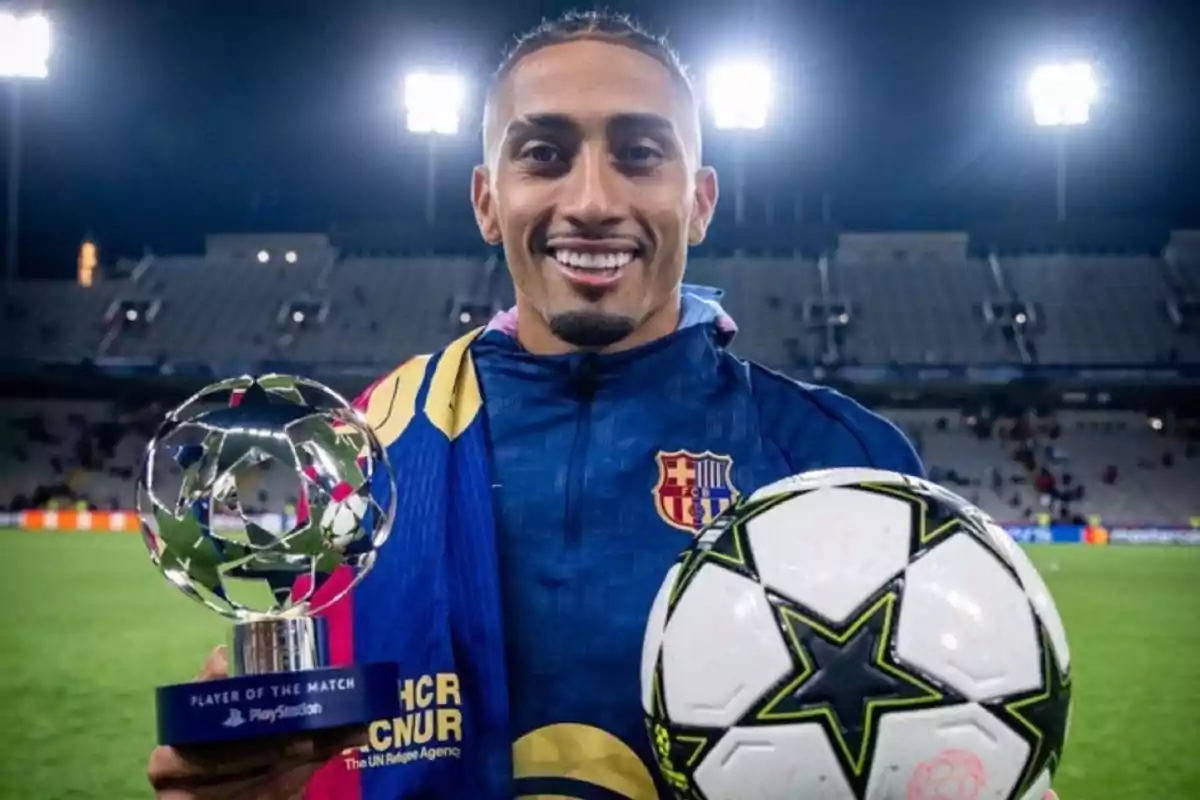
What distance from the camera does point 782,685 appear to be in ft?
4.37

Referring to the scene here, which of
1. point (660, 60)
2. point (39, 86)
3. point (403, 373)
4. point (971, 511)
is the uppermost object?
point (39, 86)

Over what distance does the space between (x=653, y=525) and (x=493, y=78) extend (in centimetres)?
91

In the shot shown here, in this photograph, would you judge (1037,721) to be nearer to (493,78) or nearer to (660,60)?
(660,60)

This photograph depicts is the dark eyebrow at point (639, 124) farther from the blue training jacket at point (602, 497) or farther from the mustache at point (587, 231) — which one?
the blue training jacket at point (602, 497)

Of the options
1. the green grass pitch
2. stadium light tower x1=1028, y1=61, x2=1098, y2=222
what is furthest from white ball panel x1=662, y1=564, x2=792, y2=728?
stadium light tower x1=1028, y1=61, x2=1098, y2=222

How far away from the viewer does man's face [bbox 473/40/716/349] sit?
1.89 metres

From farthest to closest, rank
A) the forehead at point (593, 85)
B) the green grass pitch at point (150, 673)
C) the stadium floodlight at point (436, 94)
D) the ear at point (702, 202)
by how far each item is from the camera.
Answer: the stadium floodlight at point (436, 94)
the green grass pitch at point (150, 673)
the ear at point (702, 202)
the forehead at point (593, 85)

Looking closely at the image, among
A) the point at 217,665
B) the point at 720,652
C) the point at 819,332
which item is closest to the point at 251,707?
the point at 217,665

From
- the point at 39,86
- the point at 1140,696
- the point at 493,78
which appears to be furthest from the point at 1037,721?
the point at 39,86

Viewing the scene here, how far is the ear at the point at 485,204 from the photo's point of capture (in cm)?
211

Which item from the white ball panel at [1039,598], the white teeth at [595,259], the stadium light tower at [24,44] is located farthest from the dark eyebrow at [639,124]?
the stadium light tower at [24,44]

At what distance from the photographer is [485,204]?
7.04 feet

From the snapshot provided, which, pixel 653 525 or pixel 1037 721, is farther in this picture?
pixel 653 525

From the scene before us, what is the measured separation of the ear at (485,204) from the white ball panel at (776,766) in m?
1.10
